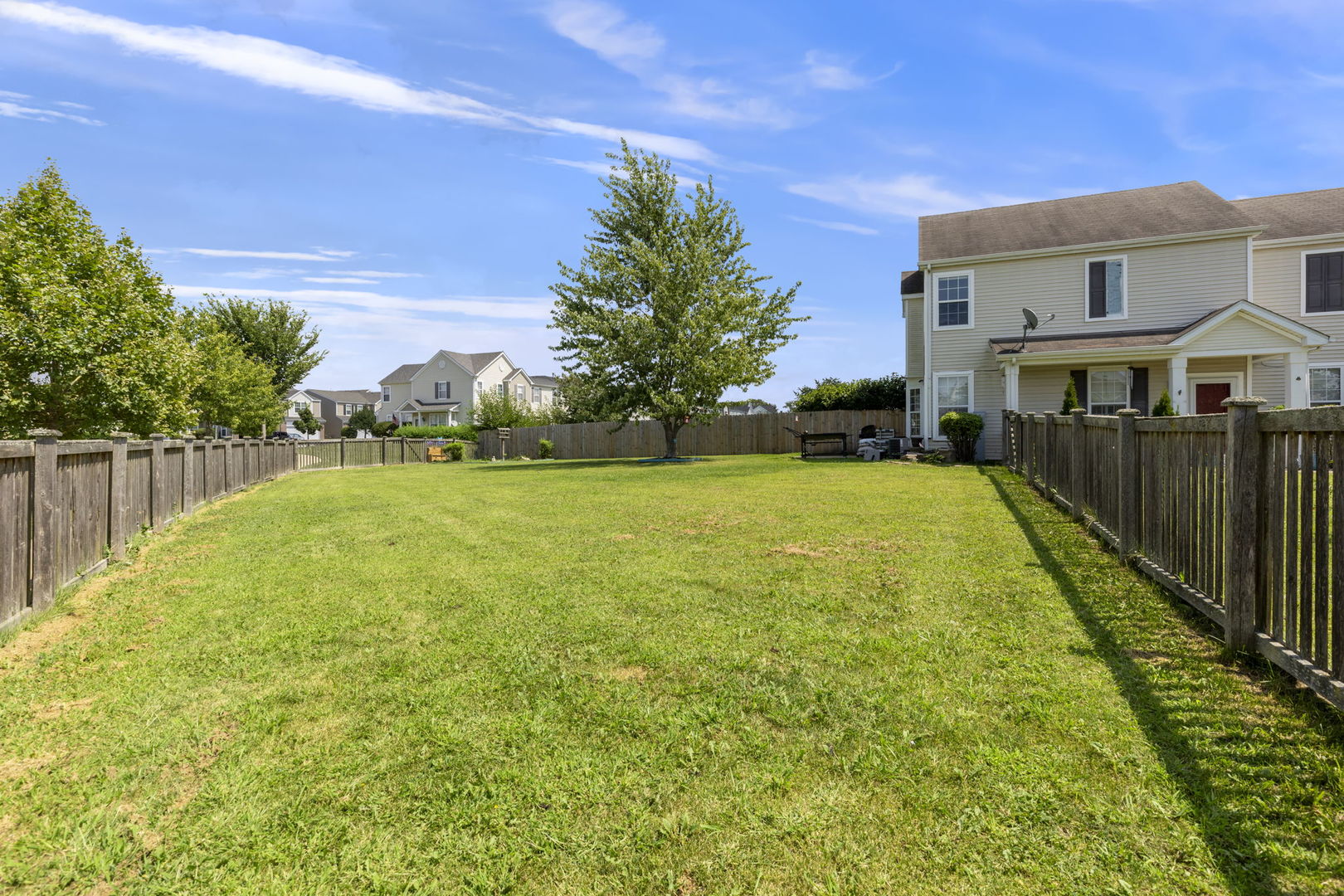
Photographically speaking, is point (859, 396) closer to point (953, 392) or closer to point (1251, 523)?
point (953, 392)

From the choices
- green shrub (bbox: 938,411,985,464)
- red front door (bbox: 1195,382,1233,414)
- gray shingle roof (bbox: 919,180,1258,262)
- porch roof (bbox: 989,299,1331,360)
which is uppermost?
gray shingle roof (bbox: 919,180,1258,262)

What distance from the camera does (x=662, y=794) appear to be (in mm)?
2467

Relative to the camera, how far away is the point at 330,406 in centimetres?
6712

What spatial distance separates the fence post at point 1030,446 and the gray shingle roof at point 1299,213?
39.3 feet

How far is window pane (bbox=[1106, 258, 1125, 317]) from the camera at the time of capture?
62.0 feet

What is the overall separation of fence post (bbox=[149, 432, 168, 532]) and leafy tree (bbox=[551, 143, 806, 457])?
14763 millimetres

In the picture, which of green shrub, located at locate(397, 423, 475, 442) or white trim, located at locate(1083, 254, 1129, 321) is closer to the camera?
white trim, located at locate(1083, 254, 1129, 321)

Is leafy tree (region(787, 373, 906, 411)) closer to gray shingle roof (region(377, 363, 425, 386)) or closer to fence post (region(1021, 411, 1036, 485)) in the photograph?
fence post (region(1021, 411, 1036, 485))

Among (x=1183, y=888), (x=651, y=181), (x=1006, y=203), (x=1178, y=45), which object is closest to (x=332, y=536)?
(x=1183, y=888)

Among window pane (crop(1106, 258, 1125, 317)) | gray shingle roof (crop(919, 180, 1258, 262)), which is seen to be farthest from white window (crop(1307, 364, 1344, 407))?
window pane (crop(1106, 258, 1125, 317))

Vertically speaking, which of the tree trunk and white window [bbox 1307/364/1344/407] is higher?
white window [bbox 1307/364/1344/407]

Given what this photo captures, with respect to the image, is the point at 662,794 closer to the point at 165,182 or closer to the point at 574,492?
the point at 574,492

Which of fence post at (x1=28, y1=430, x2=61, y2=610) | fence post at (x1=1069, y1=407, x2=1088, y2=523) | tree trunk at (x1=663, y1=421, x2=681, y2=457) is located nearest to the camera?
fence post at (x1=28, y1=430, x2=61, y2=610)

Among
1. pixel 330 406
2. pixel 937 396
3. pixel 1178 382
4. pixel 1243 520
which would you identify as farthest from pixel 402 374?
pixel 1243 520
